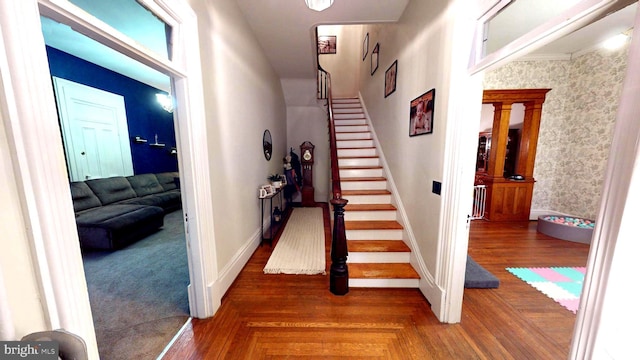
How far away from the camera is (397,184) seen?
9.36ft

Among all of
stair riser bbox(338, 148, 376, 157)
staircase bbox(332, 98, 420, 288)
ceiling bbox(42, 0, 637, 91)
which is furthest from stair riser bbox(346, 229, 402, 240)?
ceiling bbox(42, 0, 637, 91)

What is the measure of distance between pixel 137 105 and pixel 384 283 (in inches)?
233

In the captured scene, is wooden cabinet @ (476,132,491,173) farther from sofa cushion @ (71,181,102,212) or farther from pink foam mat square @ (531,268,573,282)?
sofa cushion @ (71,181,102,212)

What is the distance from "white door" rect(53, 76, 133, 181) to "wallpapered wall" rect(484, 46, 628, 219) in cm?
710

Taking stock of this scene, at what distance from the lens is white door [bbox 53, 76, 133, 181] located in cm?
330

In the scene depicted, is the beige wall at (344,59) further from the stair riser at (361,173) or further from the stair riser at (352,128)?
the stair riser at (361,173)

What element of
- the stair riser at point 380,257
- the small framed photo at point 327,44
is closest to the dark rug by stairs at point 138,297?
the stair riser at point 380,257

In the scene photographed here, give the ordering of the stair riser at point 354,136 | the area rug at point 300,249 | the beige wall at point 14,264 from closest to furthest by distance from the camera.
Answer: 1. the beige wall at point 14,264
2. the area rug at point 300,249
3. the stair riser at point 354,136

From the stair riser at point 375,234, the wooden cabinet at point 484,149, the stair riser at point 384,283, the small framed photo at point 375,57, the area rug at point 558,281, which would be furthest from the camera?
the wooden cabinet at point 484,149

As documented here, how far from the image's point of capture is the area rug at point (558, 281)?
1.97 meters

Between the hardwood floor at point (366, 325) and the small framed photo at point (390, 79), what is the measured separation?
262 centimetres

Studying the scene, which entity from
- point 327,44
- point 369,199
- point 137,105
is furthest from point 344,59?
point 137,105

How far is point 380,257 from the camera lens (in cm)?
236

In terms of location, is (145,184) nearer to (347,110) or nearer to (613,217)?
(347,110)
